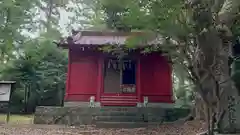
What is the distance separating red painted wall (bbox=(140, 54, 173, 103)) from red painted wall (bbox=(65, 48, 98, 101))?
2173mm

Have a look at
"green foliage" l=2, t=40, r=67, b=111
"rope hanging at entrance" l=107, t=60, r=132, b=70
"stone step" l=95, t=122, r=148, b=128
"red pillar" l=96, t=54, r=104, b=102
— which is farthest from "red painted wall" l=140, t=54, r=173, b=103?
"green foliage" l=2, t=40, r=67, b=111

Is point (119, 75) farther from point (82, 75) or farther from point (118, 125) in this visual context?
point (118, 125)

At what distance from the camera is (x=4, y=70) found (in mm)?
16000

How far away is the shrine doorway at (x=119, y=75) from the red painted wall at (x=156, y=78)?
0.46m

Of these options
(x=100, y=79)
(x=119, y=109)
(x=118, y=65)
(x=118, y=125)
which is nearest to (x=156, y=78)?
(x=118, y=65)

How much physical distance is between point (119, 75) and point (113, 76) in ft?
0.92

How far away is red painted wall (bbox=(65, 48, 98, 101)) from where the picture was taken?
39.2 ft

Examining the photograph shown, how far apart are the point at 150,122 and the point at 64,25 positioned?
58.3 feet

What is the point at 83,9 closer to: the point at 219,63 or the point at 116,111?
the point at 116,111

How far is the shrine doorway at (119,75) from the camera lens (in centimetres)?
1216

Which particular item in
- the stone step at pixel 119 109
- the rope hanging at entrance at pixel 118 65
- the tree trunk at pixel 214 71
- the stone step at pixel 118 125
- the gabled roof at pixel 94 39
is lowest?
the stone step at pixel 118 125

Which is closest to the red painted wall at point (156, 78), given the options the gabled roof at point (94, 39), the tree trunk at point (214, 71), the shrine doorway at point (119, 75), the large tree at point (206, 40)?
the shrine doorway at point (119, 75)

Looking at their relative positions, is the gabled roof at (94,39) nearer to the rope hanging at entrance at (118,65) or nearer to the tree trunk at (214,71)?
the rope hanging at entrance at (118,65)

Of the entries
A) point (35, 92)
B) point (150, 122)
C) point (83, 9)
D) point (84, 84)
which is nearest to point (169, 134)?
point (150, 122)
